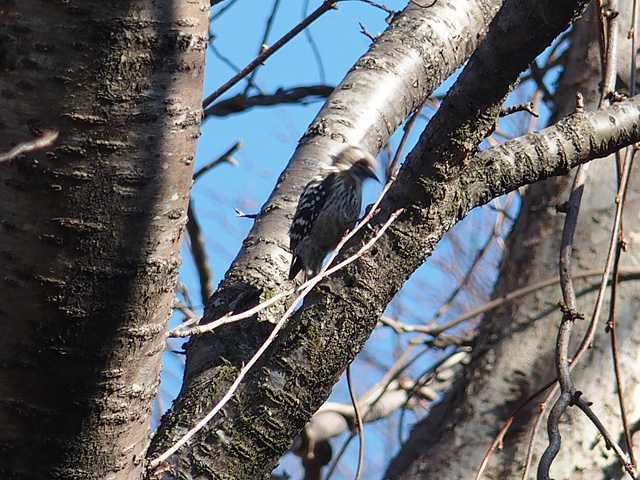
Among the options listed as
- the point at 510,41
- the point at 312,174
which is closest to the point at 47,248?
the point at 510,41

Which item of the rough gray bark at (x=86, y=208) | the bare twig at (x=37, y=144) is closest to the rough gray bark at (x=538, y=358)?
the rough gray bark at (x=86, y=208)

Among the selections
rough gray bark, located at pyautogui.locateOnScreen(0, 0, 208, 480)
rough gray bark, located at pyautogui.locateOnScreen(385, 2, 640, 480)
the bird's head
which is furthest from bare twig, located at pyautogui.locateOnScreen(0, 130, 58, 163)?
rough gray bark, located at pyautogui.locateOnScreen(385, 2, 640, 480)

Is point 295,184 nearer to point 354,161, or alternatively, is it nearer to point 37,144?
point 354,161

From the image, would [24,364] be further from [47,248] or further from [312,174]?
[312,174]

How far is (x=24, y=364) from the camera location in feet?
4.42

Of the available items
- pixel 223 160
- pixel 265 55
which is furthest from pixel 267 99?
pixel 265 55

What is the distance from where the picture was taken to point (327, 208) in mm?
3973

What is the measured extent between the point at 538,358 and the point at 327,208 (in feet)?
4.43

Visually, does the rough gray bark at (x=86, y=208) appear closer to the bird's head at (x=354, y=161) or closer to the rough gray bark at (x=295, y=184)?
the rough gray bark at (x=295, y=184)

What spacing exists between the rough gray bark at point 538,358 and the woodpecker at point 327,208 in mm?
1024

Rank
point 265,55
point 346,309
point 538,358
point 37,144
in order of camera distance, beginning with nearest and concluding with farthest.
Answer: point 37,144, point 346,309, point 265,55, point 538,358

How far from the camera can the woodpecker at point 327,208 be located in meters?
3.24

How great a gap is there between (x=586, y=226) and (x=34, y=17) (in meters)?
3.29

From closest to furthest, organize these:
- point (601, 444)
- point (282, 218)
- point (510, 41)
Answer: point (510, 41)
point (282, 218)
point (601, 444)
